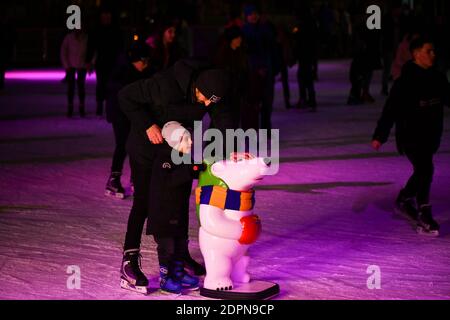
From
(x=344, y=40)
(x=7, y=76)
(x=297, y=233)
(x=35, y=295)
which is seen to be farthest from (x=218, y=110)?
(x=344, y=40)

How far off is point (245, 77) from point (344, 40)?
82.0 ft

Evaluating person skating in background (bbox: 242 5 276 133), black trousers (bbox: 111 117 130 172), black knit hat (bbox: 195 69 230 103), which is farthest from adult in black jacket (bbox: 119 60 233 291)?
person skating in background (bbox: 242 5 276 133)

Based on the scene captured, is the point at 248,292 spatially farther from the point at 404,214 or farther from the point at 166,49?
the point at 166,49

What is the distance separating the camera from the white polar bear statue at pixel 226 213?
572cm

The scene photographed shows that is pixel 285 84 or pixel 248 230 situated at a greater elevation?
pixel 248 230

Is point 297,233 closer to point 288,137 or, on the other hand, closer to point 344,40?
point 288,137

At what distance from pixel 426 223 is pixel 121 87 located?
2.87 metres

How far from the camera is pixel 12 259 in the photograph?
6.82 metres

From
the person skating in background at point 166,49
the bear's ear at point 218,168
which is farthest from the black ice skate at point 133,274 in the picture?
the person skating in background at point 166,49

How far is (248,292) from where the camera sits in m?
5.81

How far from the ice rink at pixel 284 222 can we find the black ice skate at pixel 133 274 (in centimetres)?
5

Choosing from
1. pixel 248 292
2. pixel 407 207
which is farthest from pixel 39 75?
pixel 248 292

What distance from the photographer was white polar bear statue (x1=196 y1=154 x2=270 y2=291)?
18.8 ft

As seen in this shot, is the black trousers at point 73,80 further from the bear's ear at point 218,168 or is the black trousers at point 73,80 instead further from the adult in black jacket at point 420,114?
the bear's ear at point 218,168
